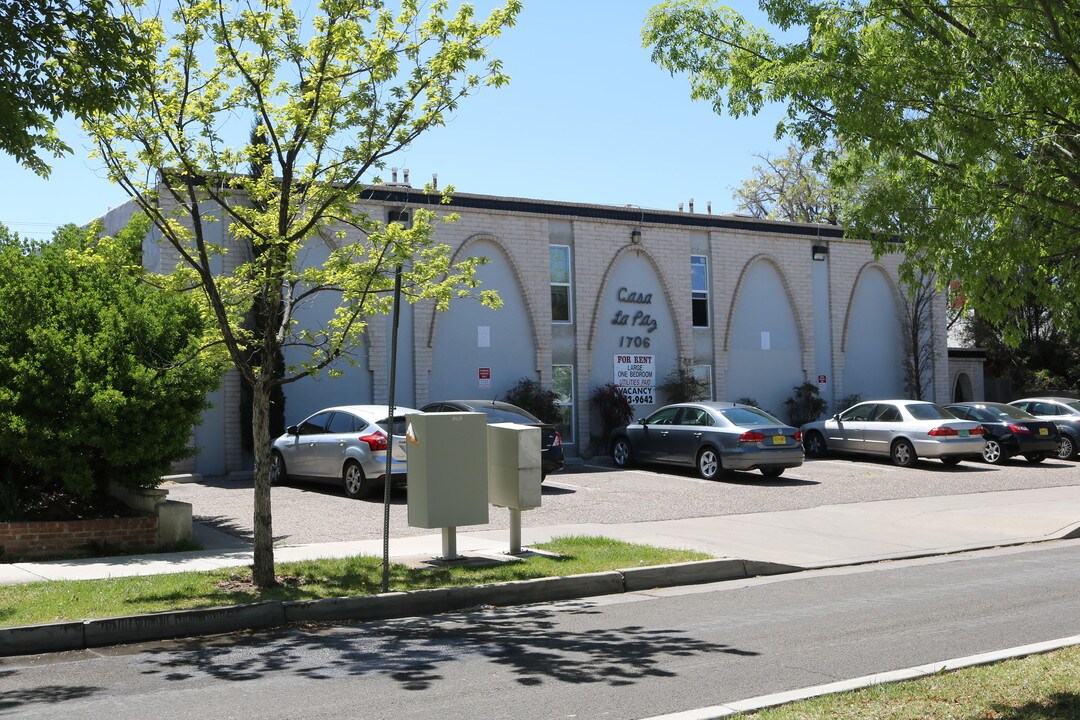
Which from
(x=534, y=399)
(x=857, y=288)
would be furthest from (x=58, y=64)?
(x=857, y=288)

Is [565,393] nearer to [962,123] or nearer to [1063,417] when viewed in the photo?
[1063,417]

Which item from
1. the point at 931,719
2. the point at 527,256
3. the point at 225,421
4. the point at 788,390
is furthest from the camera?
the point at 788,390

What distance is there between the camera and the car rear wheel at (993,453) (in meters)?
25.2

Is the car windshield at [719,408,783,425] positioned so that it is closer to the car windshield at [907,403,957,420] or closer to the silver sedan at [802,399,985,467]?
the silver sedan at [802,399,985,467]

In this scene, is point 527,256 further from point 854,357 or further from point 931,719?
point 931,719

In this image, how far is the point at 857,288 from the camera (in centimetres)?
3259

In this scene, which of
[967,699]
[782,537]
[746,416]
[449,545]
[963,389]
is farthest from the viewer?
[963,389]

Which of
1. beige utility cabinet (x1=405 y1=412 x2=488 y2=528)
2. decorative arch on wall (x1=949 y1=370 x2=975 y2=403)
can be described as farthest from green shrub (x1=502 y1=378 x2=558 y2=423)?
decorative arch on wall (x1=949 y1=370 x2=975 y2=403)

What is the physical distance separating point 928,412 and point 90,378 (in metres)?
18.2

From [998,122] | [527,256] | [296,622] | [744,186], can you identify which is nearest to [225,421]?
[527,256]

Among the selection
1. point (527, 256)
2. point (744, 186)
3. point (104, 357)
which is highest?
point (744, 186)

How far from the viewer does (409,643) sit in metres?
8.34

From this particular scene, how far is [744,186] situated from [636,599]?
157 feet

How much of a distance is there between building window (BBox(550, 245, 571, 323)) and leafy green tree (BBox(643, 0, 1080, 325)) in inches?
739
